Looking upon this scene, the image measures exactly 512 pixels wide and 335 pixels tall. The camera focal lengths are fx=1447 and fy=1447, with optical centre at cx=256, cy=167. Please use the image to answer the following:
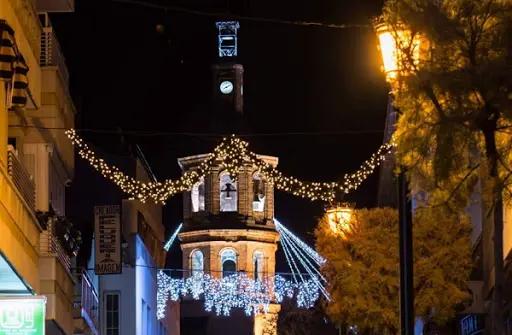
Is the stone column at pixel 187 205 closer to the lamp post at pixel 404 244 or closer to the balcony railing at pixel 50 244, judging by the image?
the balcony railing at pixel 50 244

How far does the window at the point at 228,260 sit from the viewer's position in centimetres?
10856

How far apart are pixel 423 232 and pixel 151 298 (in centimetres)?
2782

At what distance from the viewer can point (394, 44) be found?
1678 cm

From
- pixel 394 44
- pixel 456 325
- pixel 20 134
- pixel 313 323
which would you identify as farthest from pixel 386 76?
pixel 313 323

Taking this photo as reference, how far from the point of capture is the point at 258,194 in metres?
106

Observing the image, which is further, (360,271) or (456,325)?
(456,325)

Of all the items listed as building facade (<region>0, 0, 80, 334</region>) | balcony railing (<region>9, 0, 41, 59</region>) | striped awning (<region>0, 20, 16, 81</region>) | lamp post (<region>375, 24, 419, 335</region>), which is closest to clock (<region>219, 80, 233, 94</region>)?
building facade (<region>0, 0, 80, 334</region>)

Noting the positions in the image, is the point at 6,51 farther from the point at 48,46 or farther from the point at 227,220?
the point at 227,220

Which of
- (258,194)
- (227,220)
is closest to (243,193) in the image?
(258,194)

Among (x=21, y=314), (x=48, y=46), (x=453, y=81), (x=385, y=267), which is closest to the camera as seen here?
(x=453, y=81)

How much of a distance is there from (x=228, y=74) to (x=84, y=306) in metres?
67.9

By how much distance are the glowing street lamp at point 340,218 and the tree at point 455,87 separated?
57.9ft

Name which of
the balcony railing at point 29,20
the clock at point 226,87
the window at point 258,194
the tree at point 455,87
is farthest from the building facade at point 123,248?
the window at point 258,194

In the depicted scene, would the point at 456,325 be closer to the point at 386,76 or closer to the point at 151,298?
the point at 151,298
